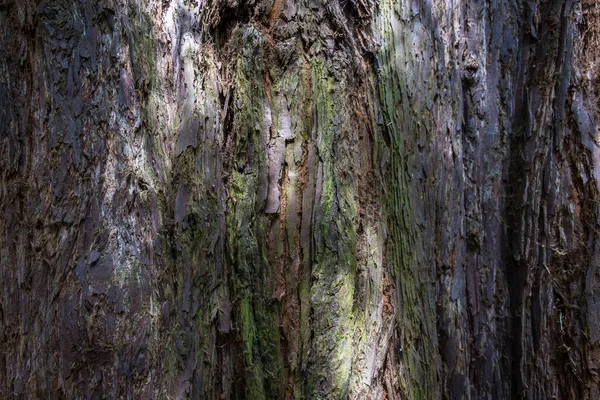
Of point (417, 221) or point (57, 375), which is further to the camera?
point (417, 221)

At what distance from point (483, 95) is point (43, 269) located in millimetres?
1606

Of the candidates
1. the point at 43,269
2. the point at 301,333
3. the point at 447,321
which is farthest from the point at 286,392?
the point at 43,269

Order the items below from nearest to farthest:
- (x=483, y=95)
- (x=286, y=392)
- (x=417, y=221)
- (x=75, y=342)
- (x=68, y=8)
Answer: (x=75, y=342)
(x=68, y=8)
(x=286, y=392)
(x=417, y=221)
(x=483, y=95)

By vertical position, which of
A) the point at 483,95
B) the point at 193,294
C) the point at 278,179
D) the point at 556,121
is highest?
the point at 483,95

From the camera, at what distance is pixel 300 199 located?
5.54ft

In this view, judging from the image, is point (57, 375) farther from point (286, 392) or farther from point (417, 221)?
point (417, 221)

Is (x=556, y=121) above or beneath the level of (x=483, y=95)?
beneath

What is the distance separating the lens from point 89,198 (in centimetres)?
148

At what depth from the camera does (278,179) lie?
5.58ft

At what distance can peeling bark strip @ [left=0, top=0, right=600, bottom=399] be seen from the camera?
148 centimetres

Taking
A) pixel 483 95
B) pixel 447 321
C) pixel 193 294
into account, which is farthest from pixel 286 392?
pixel 483 95

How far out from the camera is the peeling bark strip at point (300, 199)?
58.4 inches

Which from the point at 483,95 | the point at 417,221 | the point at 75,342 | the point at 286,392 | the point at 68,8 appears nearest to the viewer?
the point at 75,342

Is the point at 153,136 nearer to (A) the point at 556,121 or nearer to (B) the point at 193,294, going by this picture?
(B) the point at 193,294
